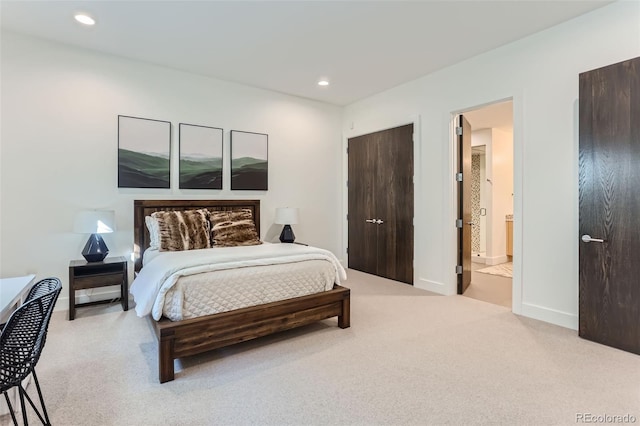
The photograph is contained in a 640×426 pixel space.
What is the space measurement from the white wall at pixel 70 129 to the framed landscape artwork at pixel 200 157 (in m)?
0.09

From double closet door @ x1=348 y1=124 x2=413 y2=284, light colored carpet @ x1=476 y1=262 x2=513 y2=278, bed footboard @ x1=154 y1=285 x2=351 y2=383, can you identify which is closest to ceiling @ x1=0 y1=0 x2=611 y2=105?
double closet door @ x1=348 y1=124 x2=413 y2=284

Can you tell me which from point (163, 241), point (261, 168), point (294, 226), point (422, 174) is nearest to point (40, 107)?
point (163, 241)

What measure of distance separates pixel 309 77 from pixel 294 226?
7.26ft

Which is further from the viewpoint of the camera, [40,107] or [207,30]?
[40,107]

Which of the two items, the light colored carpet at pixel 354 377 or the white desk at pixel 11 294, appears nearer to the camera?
the white desk at pixel 11 294

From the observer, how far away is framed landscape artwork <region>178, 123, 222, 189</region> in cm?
421

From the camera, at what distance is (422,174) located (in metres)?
4.36

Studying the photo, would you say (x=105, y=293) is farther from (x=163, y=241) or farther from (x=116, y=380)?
(x=116, y=380)

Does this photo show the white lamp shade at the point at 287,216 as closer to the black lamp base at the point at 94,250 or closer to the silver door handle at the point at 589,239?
the black lamp base at the point at 94,250

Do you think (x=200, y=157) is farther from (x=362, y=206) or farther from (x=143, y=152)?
(x=362, y=206)

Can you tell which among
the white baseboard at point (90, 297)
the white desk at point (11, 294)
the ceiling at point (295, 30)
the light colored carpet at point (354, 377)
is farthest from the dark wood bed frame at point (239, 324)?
the ceiling at point (295, 30)

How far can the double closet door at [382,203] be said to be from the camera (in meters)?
4.57

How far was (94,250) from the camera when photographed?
3441mm

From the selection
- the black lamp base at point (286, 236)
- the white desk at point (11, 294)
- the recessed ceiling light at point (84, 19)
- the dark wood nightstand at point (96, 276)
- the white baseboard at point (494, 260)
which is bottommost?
the white baseboard at point (494, 260)
